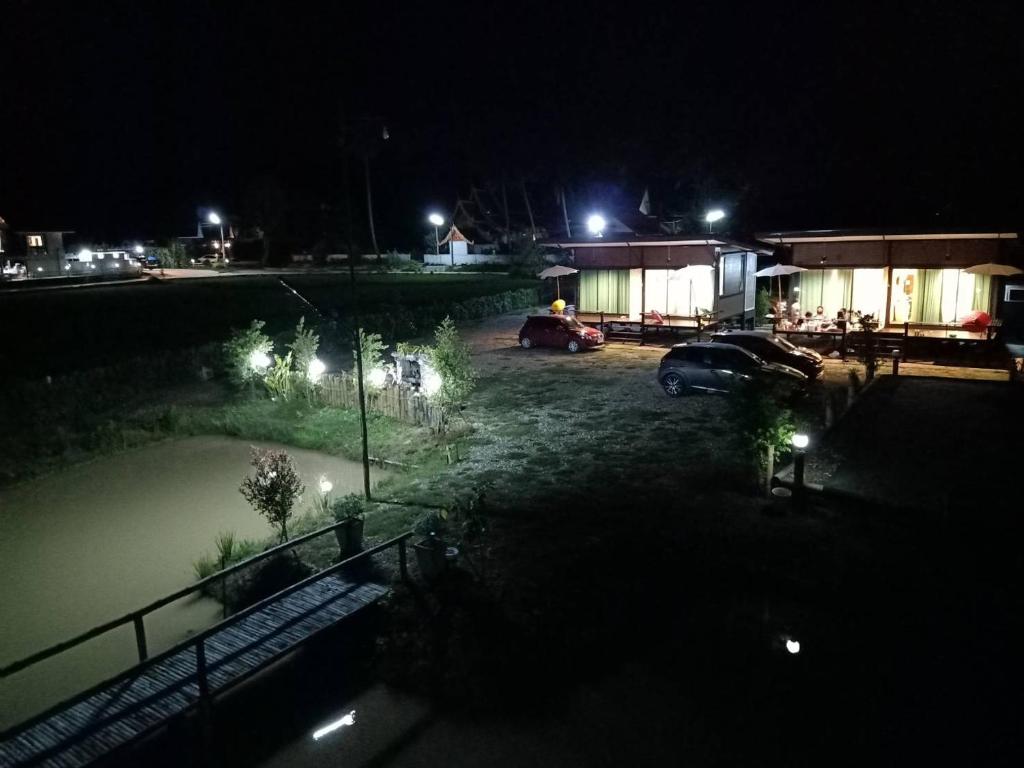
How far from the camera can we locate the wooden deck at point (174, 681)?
6637 millimetres

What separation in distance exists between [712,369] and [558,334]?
32.6 ft

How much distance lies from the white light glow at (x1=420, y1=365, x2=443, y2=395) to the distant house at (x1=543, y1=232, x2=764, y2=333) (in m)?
13.7

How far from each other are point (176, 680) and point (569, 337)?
21.8m

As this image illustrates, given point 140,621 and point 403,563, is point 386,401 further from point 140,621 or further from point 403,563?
point 140,621

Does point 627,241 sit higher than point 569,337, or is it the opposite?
point 627,241

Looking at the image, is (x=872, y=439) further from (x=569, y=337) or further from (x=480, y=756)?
(x=569, y=337)

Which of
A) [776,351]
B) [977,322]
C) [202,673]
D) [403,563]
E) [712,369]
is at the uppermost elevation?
[977,322]

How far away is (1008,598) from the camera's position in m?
8.82

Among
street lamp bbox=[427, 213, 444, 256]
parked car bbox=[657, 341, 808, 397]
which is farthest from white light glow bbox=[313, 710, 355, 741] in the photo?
street lamp bbox=[427, 213, 444, 256]

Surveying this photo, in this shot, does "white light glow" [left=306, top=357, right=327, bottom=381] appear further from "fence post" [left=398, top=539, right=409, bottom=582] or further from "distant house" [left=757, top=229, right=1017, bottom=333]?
"distant house" [left=757, top=229, right=1017, bottom=333]

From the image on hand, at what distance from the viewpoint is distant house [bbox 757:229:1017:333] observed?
2544 centimetres

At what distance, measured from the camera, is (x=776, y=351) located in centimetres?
2036

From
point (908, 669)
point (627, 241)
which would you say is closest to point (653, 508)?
point (908, 669)

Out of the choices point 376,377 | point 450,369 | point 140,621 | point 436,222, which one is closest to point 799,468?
point 450,369
